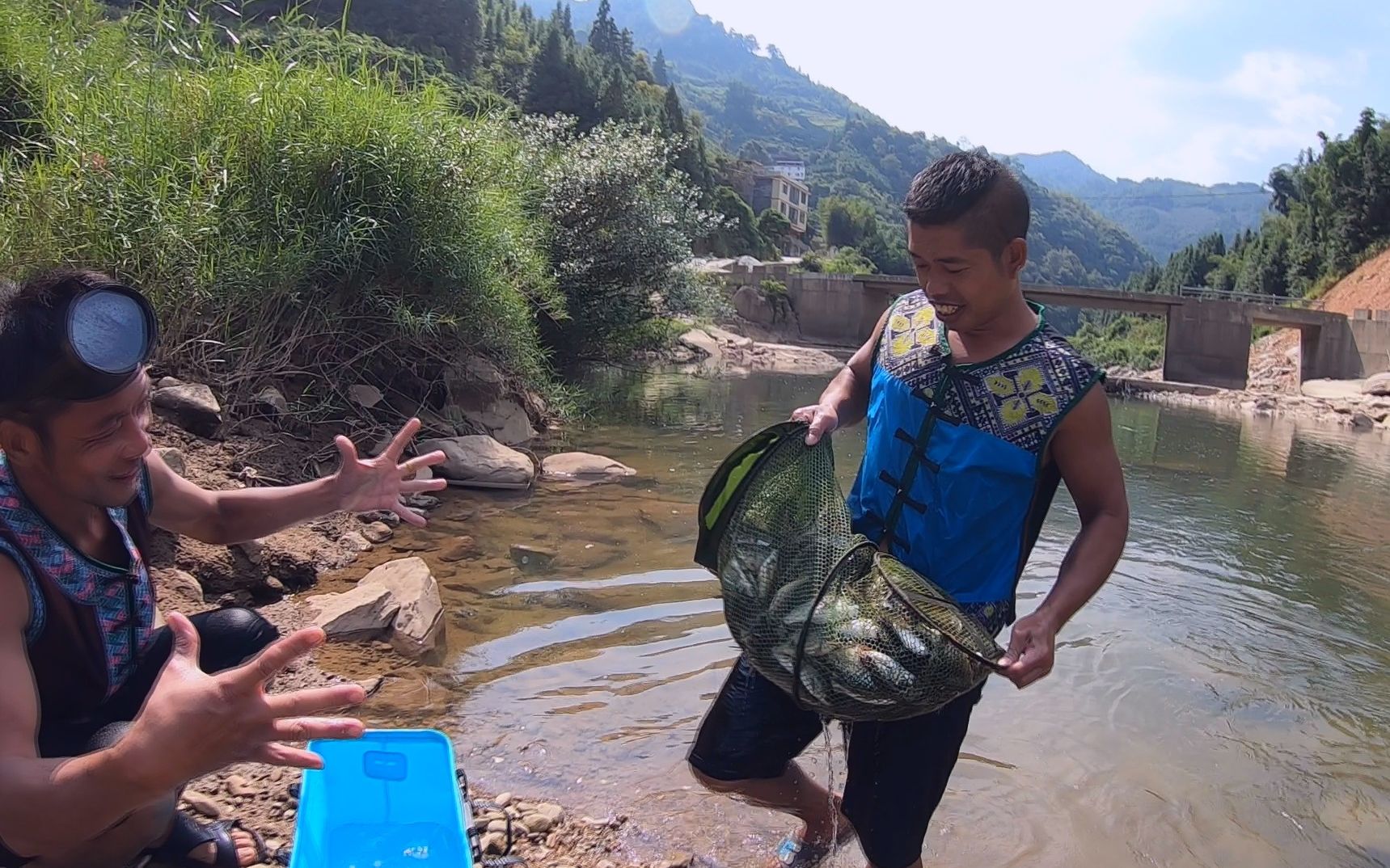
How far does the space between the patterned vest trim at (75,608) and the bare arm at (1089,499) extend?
1986 millimetres

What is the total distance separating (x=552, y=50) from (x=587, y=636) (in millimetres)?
58175

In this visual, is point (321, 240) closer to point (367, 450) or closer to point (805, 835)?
point (367, 450)

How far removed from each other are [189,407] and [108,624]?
15.7 ft

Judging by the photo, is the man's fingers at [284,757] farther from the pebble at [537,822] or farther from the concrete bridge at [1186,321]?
the concrete bridge at [1186,321]

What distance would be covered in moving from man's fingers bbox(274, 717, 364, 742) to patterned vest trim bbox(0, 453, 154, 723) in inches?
26.9

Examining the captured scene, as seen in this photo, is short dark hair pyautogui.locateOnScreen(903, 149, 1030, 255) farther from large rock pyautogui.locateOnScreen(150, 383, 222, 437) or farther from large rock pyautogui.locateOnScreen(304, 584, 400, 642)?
large rock pyautogui.locateOnScreen(150, 383, 222, 437)

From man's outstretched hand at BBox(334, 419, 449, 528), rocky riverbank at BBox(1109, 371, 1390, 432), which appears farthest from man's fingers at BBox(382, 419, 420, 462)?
rocky riverbank at BBox(1109, 371, 1390, 432)

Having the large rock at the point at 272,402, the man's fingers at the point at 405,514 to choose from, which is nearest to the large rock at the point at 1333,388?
the large rock at the point at 272,402

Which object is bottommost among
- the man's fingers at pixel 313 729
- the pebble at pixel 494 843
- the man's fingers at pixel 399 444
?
the pebble at pixel 494 843

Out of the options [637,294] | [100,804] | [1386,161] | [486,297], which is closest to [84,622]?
[100,804]

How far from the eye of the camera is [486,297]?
343 inches

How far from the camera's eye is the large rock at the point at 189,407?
6.43 meters

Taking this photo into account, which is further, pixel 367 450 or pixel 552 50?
pixel 552 50

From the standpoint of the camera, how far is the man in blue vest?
7.87 ft
